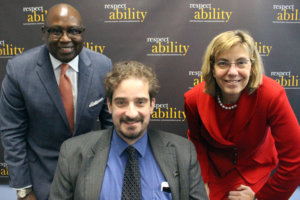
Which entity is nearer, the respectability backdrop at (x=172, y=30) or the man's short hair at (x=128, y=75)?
the man's short hair at (x=128, y=75)

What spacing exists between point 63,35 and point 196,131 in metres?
1.12

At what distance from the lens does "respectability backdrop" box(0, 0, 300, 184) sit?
241 cm

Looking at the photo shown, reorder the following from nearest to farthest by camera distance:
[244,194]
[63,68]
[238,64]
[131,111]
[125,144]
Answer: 1. [131,111]
2. [125,144]
3. [238,64]
4. [63,68]
5. [244,194]

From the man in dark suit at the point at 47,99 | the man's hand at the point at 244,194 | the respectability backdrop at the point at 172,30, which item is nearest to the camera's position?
the man in dark suit at the point at 47,99

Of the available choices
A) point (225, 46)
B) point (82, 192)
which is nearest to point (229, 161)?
point (225, 46)

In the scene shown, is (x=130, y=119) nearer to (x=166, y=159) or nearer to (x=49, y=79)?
(x=166, y=159)

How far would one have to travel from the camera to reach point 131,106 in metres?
1.32

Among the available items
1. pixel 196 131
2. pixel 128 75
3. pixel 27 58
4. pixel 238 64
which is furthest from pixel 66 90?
pixel 238 64

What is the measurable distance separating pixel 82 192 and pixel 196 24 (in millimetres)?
1827

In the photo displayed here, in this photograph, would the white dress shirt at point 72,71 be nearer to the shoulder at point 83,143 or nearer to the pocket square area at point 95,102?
the pocket square area at point 95,102

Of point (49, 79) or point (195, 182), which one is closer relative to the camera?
point (195, 182)

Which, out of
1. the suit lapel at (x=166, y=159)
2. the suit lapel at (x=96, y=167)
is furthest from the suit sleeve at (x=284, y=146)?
the suit lapel at (x=96, y=167)

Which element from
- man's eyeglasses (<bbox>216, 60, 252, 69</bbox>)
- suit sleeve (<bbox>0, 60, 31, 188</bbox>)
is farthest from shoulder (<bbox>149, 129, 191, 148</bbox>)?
suit sleeve (<bbox>0, 60, 31, 188</bbox>)

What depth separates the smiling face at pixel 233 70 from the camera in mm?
1492
